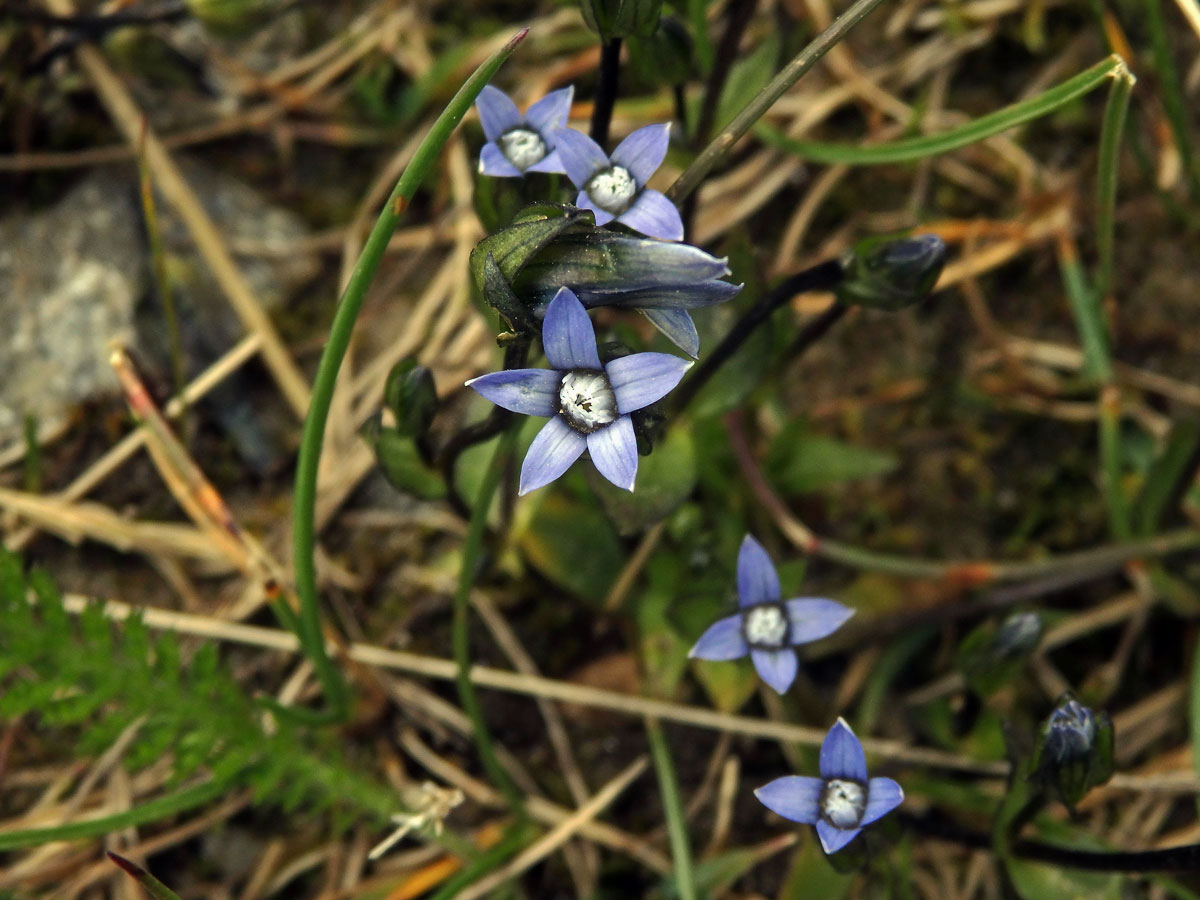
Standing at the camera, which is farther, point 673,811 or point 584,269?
point 673,811

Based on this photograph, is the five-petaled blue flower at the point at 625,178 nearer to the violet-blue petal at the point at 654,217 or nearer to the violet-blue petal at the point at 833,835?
the violet-blue petal at the point at 654,217

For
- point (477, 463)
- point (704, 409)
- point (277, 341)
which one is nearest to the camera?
point (704, 409)

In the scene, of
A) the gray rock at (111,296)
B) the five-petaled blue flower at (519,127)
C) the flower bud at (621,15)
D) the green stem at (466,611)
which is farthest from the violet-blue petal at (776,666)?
the gray rock at (111,296)

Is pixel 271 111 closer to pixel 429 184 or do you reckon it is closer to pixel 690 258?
pixel 429 184

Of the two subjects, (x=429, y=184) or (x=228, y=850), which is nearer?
(x=228, y=850)

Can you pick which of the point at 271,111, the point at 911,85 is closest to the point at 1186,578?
the point at 911,85

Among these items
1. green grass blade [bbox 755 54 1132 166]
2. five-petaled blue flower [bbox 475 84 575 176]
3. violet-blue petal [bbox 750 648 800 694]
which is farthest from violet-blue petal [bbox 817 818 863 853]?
green grass blade [bbox 755 54 1132 166]

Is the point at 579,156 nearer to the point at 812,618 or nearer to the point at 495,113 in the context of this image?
the point at 495,113

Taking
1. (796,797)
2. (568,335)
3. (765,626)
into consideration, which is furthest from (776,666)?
(568,335)
